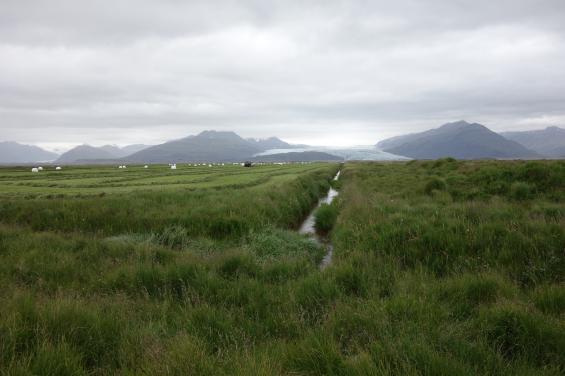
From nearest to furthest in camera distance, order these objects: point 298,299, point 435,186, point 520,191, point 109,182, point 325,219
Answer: point 298,299 < point 520,191 < point 325,219 < point 435,186 < point 109,182

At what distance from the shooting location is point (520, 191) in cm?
1709

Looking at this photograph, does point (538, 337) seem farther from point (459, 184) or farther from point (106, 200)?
point (459, 184)

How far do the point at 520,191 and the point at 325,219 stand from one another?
11.1m

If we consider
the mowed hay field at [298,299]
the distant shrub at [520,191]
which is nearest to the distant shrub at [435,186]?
the distant shrub at [520,191]

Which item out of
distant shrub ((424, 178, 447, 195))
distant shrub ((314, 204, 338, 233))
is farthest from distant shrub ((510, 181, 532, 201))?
distant shrub ((314, 204, 338, 233))

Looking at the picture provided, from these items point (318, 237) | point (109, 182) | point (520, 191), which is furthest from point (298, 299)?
point (109, 182)

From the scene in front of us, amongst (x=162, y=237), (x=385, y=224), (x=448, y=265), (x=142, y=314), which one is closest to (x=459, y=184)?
(x=385, y=224)

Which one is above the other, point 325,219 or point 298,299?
point 298,299

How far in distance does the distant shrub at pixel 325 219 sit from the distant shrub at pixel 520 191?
987cm

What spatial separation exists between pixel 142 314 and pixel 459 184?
879 inches

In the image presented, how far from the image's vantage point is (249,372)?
373 cm

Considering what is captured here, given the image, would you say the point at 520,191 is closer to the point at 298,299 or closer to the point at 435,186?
the point at 435,186

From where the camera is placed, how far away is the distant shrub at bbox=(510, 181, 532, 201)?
16.6 m

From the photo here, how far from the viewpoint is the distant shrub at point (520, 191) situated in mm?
16625
